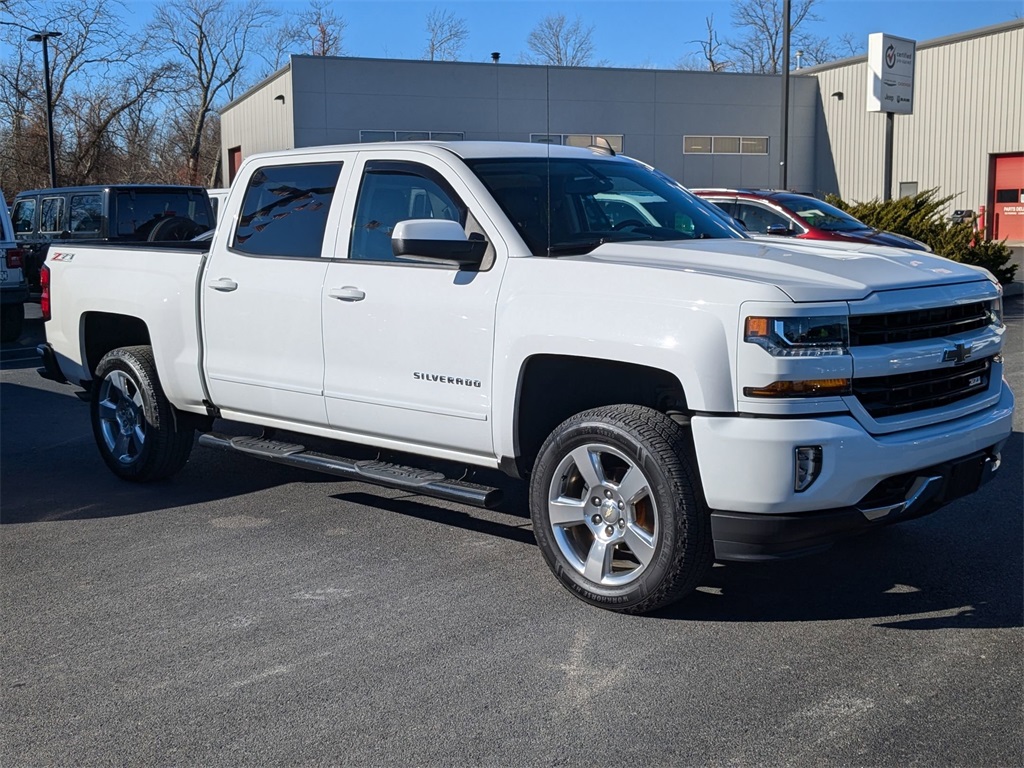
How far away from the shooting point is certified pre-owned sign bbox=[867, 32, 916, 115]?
24.3m

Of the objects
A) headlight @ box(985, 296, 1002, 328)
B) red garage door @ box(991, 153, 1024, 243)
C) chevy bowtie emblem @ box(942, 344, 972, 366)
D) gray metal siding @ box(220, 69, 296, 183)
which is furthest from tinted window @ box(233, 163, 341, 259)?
red garage door @ box(991, 153, 1024, 243)

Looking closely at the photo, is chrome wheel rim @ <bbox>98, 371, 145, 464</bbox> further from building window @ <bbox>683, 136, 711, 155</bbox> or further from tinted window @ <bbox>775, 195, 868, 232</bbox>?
building window @ <bbox>683, 136, 711, 155</bbox>

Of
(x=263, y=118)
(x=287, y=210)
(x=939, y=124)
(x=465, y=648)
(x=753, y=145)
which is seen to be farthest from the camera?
(x=753, y=145)

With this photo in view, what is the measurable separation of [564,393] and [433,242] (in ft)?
3.02

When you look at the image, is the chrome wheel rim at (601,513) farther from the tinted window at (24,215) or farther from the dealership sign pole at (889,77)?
the dealership sign pole at (889,77)

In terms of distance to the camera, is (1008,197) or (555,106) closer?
(1008,197)

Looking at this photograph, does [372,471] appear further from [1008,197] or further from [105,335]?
[1008,197]

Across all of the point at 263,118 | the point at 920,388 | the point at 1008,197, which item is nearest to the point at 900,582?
the point at 920,388

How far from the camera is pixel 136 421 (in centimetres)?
710

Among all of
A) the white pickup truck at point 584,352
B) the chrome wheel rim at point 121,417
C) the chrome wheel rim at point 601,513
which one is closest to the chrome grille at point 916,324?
the white pickup truck at point 584,352

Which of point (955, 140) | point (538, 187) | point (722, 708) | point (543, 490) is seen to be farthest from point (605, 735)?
point (955, 140)

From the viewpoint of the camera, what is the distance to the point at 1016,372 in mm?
10453

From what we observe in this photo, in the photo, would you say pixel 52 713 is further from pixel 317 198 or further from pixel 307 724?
pixel 317 198

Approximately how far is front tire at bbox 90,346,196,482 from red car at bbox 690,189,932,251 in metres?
9.96
